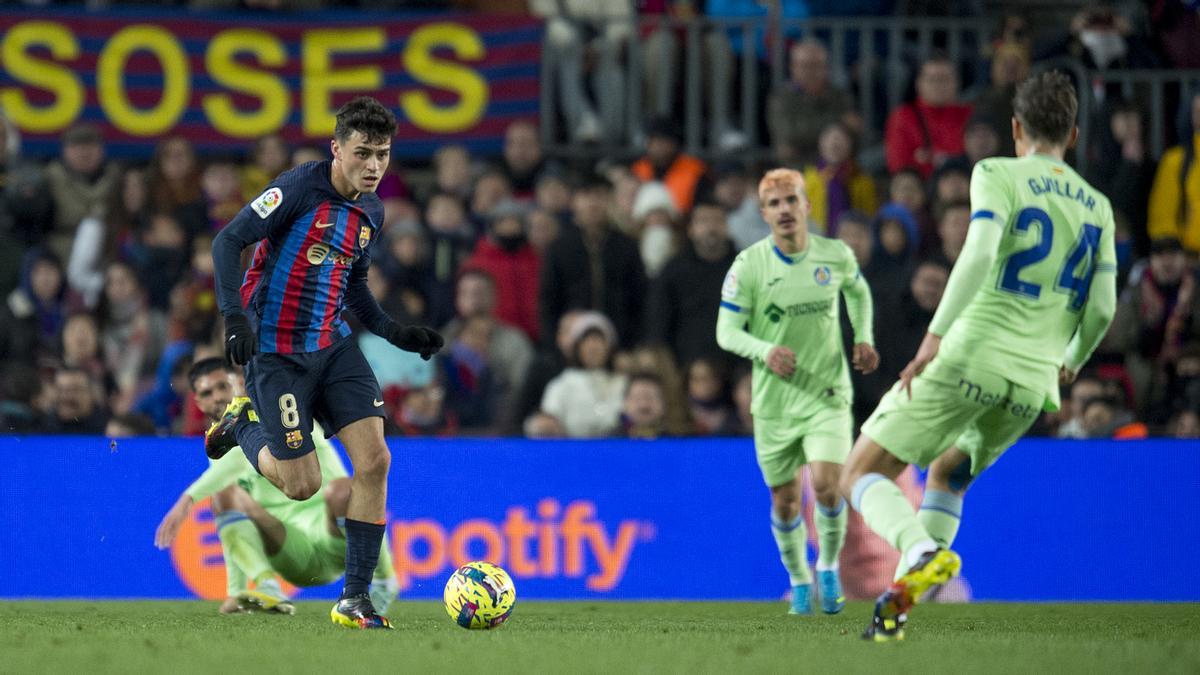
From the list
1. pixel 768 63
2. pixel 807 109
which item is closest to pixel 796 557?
pixel 807 109

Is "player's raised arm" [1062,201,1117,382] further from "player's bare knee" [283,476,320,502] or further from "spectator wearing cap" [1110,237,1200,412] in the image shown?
"spectator wearing cap" [1110,237,1200,412]

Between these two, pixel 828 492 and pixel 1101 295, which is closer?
pixel 1101 295

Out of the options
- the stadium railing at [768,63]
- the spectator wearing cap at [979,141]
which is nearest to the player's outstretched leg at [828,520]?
the spectator wearing cap at [979,141]

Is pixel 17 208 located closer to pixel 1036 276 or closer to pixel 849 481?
pixel 849 481

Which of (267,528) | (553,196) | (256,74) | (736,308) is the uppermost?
(256,74)

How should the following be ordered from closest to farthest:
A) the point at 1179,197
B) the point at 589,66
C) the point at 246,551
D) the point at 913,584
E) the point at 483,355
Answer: the point at 913,584, the point at 246,551, the point at 483,355, the point at 1179,197, the point at 589,66

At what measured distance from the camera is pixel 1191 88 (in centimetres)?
1527

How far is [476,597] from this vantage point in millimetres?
8039

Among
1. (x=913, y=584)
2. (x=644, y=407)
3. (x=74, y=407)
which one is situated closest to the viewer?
(x=913, y=584)

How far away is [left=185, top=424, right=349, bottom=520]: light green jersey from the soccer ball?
1589mm

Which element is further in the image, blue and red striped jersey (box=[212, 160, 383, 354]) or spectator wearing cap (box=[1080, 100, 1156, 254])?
spectator wearing cap (box=[1080, 100, 1156, 254])

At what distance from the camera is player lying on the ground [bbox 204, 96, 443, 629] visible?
7828 millimetres

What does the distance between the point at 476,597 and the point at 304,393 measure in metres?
1.17

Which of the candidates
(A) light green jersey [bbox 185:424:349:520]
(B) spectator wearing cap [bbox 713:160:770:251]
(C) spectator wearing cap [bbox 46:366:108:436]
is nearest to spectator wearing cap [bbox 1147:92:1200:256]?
(B) spectator wearing cap [bbox 713:160:770:251]
